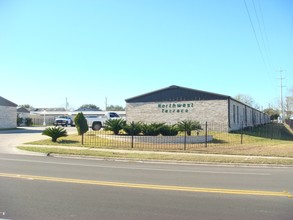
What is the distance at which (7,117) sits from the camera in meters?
43.2

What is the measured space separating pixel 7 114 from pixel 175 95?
2363 centimetres

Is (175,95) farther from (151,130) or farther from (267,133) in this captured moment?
(267,133)

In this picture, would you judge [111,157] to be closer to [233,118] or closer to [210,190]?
[210,190]

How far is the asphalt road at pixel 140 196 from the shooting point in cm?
603

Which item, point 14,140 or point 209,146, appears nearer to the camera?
point 209,146

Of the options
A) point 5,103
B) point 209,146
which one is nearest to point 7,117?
point 5,103

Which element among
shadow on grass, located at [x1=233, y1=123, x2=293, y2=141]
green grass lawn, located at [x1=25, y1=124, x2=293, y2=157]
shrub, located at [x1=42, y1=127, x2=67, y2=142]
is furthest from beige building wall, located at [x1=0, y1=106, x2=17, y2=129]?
shadow on grass, located at [x1=233, y1=123, x2=293, y2=141]

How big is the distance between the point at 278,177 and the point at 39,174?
25.2ft

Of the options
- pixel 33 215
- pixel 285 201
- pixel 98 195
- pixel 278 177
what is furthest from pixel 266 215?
pixel 278 177

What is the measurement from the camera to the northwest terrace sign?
31041mm

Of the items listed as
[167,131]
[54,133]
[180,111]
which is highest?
[180,111]

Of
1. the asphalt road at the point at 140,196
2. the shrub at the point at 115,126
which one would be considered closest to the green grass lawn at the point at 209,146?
the shrub at the point at 115,126

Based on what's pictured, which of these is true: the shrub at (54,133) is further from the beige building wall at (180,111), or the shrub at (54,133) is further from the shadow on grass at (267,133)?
the shadow on grass at (267,133)

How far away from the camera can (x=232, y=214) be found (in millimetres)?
6082
